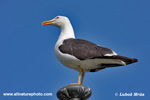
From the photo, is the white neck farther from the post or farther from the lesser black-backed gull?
the post

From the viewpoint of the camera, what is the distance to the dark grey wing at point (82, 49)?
797 centimetres

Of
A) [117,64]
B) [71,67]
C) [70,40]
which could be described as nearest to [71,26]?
[70,40]

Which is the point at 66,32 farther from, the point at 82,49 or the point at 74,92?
the point at 74,92

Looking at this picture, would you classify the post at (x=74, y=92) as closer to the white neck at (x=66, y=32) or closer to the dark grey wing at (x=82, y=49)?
the dark grey wing at (x=82, y=49)

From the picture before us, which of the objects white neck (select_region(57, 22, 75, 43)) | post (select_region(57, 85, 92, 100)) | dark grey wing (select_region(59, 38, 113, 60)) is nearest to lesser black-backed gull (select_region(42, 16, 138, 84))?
dark grey wing (select_region(59, 38, 113, 60))

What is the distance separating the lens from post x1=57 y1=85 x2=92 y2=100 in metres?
7.82

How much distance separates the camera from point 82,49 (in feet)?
27.1

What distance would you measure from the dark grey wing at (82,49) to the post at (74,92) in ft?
2.76

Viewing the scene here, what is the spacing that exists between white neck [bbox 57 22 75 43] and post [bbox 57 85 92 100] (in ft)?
5.85

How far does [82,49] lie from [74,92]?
1.26 m

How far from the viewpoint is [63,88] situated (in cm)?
789

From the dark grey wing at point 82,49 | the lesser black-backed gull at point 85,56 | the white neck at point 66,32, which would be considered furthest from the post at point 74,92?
the white neck at point 66,32

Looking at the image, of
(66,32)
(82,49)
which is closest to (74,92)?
(82,49)

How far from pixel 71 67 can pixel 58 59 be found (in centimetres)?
45
